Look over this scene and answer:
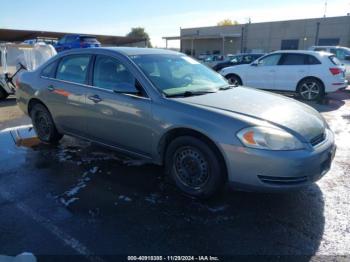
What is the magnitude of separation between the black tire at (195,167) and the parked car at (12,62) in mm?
8083

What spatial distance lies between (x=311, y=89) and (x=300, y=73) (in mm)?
627

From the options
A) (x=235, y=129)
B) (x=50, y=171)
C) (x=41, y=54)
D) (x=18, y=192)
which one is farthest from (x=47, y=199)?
(x=41, y=54)

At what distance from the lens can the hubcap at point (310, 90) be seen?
1047cm

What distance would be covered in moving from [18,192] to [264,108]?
304 cm

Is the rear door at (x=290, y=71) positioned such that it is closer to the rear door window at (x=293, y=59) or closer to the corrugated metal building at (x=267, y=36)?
the rear door window at (x=293, y=59)

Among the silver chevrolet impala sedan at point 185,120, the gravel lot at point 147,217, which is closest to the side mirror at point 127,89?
the silver chevrolet impala sedan at point 185,120

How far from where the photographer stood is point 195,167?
11.9 ft

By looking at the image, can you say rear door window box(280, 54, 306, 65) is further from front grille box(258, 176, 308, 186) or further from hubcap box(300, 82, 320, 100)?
front grille box(258, 176, 308, 186)

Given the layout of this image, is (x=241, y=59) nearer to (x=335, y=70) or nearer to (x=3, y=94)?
(x=335, y=70)

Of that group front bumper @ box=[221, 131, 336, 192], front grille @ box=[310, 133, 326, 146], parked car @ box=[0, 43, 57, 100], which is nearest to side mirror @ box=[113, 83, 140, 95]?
front bumper @ box=[221, 131, 336, 192]

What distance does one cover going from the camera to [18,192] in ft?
12.7

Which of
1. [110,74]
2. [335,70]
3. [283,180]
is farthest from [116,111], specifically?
[335,70]

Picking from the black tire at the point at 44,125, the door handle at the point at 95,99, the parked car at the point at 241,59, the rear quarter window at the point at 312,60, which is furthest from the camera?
the parked car at the point at 241,59

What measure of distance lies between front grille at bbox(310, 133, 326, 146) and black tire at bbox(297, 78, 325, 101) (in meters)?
7.57
